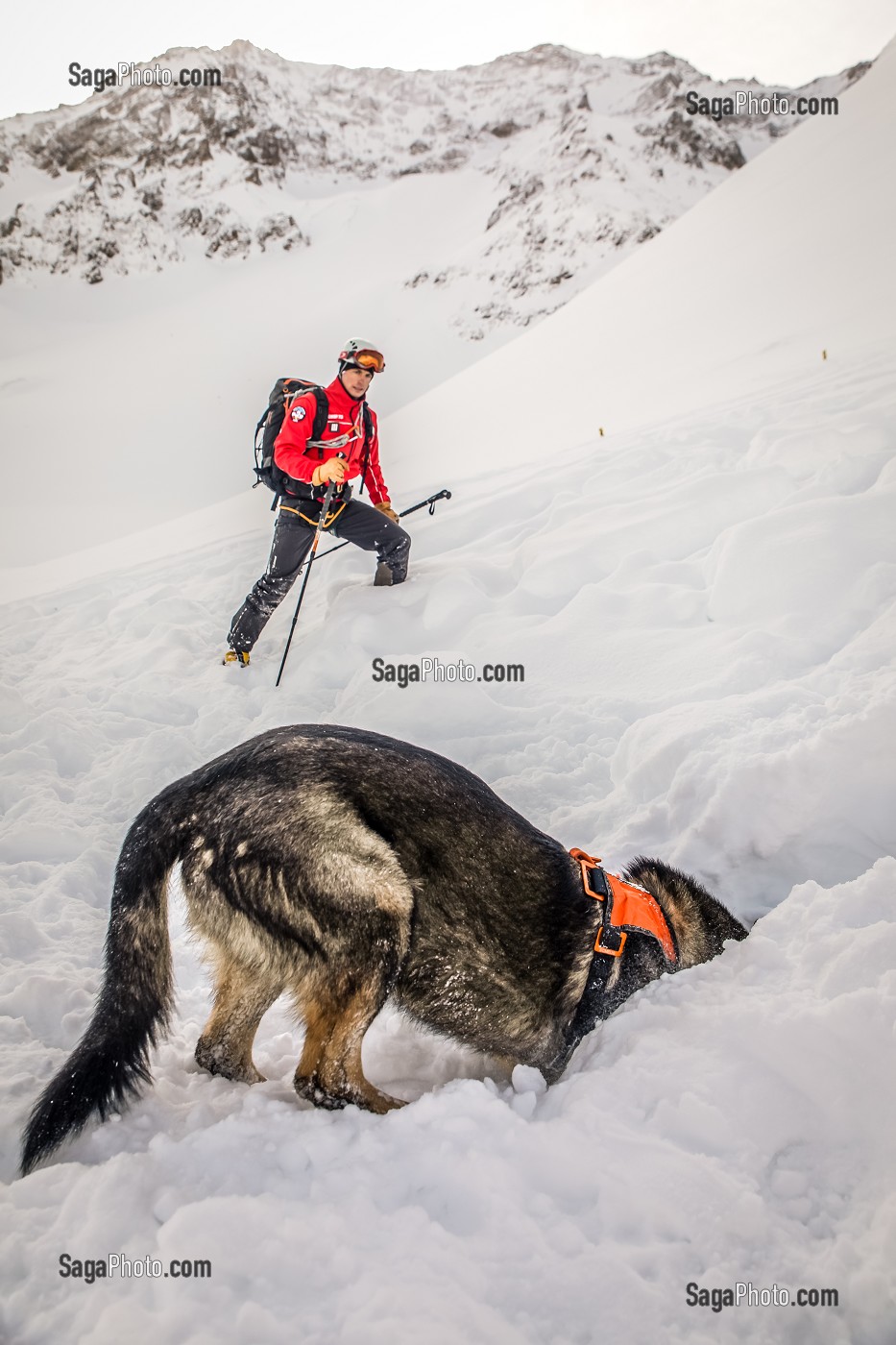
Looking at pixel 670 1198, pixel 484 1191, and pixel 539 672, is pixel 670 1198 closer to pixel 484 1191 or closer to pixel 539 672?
pixel 484 1191

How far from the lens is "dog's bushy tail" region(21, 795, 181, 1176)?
2.04m

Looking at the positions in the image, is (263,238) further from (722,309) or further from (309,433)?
(309,433)

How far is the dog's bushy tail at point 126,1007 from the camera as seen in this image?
204 centimetres

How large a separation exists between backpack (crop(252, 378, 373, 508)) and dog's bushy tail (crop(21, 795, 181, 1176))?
170 inches

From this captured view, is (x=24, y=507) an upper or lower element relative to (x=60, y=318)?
lower

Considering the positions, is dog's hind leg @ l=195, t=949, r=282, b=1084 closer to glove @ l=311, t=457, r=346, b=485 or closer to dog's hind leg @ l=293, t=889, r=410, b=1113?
dog's hind leg @ l=293, t=889, r=410, b=1113

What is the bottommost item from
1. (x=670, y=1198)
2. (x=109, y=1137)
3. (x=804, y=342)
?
(x=670, y=1198)

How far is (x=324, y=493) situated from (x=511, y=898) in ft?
15.3

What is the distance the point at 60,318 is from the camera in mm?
51656

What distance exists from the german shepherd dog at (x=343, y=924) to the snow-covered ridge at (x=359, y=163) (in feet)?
158

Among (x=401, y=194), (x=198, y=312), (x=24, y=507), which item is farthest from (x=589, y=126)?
(x=24, y=507)

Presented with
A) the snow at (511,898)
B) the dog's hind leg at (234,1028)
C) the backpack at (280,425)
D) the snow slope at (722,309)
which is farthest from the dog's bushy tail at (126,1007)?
the snow slope at (722,309)

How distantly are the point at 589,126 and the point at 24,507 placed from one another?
57.3 m

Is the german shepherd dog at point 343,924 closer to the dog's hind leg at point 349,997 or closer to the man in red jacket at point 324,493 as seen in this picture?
the dog's hind leg at point 349,997
